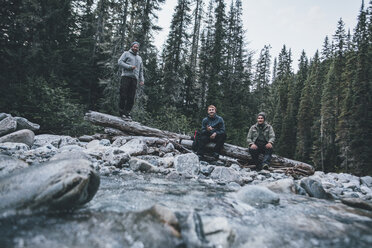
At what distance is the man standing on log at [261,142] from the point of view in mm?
6293

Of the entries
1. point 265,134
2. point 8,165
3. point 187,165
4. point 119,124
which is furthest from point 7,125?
point 265,134

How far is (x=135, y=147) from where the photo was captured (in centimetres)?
619

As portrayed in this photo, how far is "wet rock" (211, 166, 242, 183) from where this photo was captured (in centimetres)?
471

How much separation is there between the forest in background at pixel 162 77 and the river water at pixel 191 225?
811cm

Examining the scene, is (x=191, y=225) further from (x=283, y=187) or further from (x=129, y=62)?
(x=129, y=62)

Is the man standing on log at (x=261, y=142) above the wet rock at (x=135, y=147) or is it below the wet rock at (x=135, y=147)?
above

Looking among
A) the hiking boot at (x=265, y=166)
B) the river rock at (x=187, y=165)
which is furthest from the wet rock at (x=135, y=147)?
the hiking boot at (x=265, y=166)

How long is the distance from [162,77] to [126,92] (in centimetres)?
1557

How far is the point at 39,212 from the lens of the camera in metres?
1.94

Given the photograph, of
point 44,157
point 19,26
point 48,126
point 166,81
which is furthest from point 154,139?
point 166,81

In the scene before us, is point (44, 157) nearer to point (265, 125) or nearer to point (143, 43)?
point (265, 125)

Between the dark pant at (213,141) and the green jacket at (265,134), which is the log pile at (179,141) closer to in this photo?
the dark pant at (213,141)

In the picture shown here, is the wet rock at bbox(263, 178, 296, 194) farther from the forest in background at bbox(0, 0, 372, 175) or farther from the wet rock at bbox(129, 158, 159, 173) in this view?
the forest in background at bbox(0, 0, 372, 175)

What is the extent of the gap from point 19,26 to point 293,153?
43.2 m
